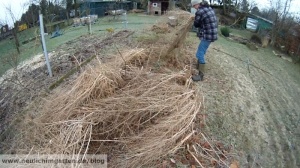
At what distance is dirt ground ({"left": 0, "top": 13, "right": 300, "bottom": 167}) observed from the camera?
3980mm

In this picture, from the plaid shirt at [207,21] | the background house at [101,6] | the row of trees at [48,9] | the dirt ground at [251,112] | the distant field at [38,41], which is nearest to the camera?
the dirt ground at [251,112]

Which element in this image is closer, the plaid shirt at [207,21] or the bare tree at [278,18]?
the plaid shirt at [207,21]

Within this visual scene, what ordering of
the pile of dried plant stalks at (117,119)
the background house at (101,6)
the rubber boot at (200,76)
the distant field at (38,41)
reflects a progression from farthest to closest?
1. the background house at (101,6)
2. the distant field at (38,41)
3. the rubber boot at (200,76)
4. the pile of dried plant stalks at (117,119)

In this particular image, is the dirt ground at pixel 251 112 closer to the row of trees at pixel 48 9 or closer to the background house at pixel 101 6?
the row of trees at pixel 48 9

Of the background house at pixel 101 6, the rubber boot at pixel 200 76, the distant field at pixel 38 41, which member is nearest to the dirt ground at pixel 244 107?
the rubber boot at pixel 200 76

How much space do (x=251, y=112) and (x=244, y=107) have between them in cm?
19

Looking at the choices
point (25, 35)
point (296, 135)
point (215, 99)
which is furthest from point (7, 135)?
point (25, 35)

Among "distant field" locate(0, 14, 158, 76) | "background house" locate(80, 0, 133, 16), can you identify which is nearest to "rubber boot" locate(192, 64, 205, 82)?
"distant field" locate(0, 14, 158, 76)

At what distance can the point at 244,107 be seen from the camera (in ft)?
16.0

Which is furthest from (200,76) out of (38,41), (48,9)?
(48,9)

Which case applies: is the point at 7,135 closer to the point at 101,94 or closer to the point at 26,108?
the point at 26,108

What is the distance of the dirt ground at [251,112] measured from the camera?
3.98 m

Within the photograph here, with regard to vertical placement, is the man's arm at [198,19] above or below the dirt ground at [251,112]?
above

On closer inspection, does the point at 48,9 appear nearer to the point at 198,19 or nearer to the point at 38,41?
the point at 38,41
